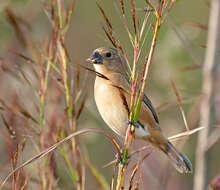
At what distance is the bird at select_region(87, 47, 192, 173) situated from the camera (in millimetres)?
3639

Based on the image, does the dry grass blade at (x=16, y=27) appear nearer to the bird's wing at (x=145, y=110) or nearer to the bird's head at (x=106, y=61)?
the bird's head at (x=106, y=61)

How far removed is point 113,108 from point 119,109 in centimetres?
5

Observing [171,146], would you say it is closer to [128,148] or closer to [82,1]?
[128,148]

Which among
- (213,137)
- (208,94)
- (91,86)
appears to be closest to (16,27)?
(208,94)

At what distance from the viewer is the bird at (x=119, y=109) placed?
3639mm

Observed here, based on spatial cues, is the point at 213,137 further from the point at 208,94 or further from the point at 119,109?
the point at 119,109

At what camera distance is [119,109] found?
364cm

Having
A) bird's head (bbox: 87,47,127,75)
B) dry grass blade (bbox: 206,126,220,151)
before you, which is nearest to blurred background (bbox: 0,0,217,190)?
dry grass blade (bbox: 206,126,220,151)

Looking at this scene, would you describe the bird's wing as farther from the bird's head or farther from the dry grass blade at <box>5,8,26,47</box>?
the dry grass blade at <box>5,8,26,47</box>

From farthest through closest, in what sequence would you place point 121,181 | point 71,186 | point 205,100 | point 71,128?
point 71,186, point 205,100, point 71,128, point 121,181

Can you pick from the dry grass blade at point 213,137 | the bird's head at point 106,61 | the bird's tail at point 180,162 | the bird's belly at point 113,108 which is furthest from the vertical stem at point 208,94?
the bird's head at point 106,61

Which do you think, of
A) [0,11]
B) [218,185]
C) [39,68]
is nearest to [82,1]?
[0,11]

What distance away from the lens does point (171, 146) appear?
13.2 ft

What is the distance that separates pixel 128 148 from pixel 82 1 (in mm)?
7135
